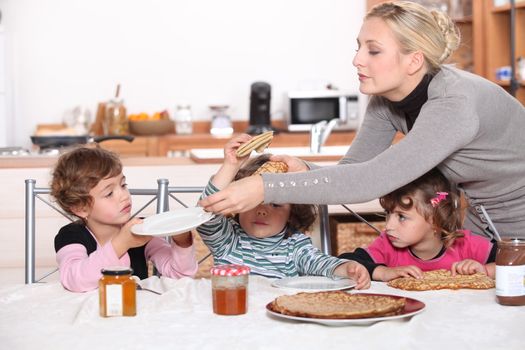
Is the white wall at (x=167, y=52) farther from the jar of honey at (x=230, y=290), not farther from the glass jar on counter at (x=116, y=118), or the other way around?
the jar of honey at (x=230, y=290)

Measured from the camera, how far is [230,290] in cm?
178

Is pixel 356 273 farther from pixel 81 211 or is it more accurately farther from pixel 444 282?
pixel 81 211

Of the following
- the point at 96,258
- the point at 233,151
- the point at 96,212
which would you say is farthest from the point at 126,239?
the point at 233,151

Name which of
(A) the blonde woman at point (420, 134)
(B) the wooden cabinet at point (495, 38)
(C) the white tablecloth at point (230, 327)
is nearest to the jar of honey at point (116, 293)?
(C) the white tablecloth at point (230, 327)

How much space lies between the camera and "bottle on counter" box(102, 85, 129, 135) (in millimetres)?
6133

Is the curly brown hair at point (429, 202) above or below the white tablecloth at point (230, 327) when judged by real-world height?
above

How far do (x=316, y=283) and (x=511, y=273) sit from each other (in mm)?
433

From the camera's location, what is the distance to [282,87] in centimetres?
673

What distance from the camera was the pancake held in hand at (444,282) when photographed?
1995 millimetres

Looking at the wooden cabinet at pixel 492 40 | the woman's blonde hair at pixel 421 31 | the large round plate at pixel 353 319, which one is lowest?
the large round plate at pixel 353 319

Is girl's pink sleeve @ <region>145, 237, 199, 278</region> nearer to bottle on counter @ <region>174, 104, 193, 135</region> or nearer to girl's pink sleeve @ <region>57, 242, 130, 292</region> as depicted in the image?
girl's pink sleeve @ <region>57, 242, 130, 292</region>

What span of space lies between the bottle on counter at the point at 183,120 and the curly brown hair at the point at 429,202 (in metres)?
4.08

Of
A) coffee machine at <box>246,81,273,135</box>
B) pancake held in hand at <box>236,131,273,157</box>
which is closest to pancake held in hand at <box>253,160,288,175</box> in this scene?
pancake held in hand at <box>236,131,273,157</box>

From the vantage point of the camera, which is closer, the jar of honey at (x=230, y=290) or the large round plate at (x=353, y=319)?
the large round plate at (x=353, y=319)
